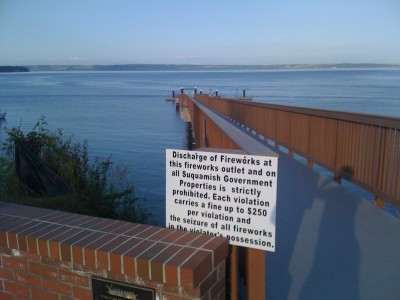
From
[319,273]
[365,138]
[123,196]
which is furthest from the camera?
[123,196]

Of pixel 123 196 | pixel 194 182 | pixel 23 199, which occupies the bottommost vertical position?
pixel 123 196

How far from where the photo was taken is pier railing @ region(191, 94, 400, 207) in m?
5.48

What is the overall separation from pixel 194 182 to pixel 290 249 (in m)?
2.20

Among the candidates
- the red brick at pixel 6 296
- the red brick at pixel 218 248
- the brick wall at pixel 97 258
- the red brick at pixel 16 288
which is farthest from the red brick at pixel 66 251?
the red brick at pixel 218 248

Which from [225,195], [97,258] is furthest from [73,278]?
[225,195]

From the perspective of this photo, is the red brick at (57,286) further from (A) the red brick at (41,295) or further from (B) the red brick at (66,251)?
(B) the red brick at (66,251)

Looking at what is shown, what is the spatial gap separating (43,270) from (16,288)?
0.39 m

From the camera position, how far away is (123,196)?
9.38 meters

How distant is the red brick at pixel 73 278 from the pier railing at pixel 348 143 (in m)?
2.82

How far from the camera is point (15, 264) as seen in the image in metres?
3.06

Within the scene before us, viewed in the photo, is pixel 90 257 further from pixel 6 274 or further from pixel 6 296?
pixel 6 296

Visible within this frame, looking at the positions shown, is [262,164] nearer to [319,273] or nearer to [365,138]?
[319,273]

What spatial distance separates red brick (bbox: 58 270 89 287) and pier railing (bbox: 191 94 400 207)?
2.82m

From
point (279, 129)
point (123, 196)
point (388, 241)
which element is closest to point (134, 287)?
point (388, 241)
